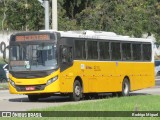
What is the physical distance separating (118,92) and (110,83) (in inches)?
57.2

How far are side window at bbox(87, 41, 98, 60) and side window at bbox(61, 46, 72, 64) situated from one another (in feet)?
5.46

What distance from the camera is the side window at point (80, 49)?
1011 inches

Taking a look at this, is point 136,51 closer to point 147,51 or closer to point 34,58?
point 147,51

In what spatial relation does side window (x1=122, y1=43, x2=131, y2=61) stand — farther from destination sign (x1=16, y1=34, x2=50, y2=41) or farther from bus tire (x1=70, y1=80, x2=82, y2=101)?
destination sign (x1=16, y1=34, x2=50, y2=41)

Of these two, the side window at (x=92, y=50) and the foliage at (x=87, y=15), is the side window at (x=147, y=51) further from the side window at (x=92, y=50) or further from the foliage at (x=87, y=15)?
the foliage at (x=87, y=15)

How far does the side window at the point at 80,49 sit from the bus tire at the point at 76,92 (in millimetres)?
1132

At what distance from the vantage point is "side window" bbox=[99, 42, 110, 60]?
1083 inches

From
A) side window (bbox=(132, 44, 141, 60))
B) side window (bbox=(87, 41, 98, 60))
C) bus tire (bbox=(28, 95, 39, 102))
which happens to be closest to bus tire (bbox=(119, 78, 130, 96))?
side window (bbox=(132, 44, 141, 60))

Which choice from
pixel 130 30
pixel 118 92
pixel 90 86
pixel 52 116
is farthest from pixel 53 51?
pixel 130 30

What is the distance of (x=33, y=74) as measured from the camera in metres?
24.3

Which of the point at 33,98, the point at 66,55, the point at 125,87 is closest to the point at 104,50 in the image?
the point at 125,87

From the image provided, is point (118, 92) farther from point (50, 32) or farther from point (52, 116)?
point (52, 116)

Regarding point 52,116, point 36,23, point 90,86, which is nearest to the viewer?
point 52,116

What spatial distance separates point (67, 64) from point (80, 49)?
1424 mm
